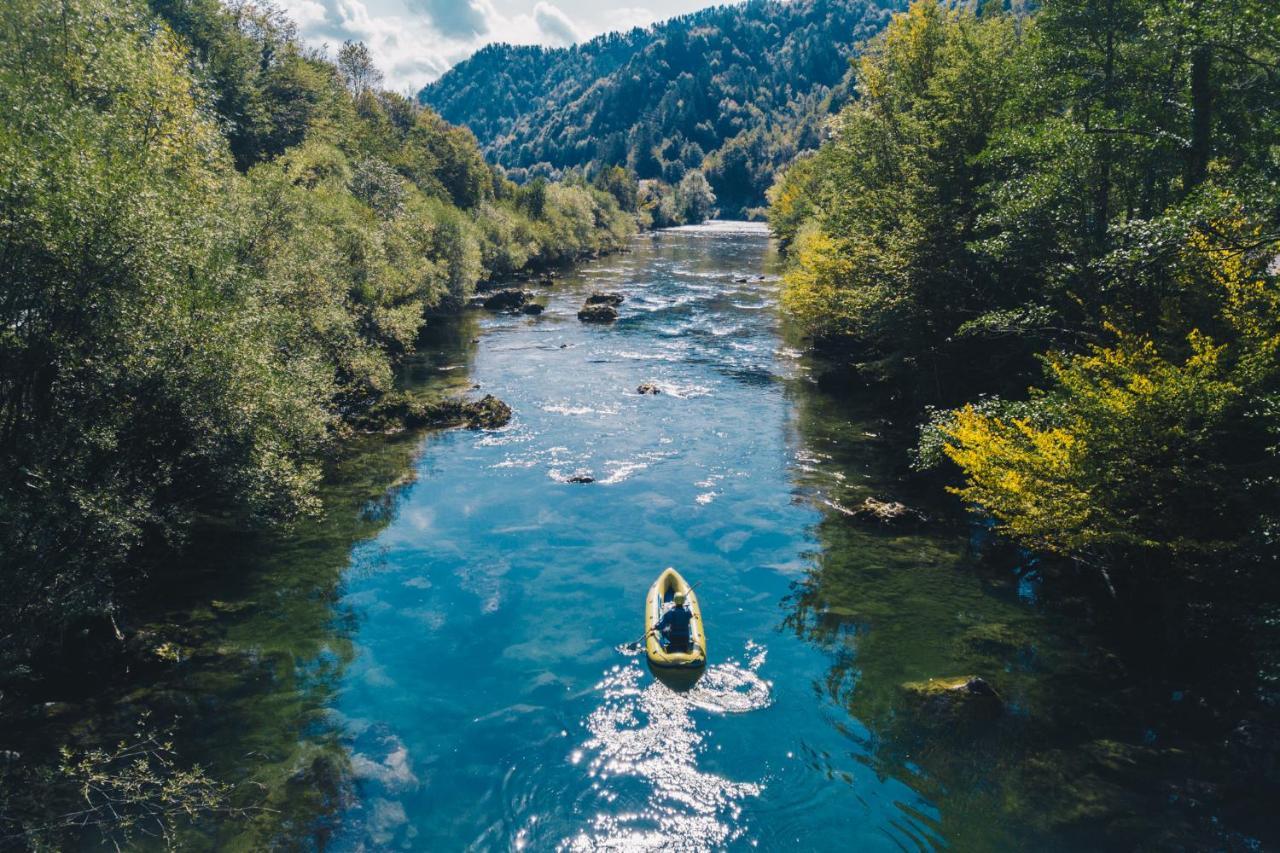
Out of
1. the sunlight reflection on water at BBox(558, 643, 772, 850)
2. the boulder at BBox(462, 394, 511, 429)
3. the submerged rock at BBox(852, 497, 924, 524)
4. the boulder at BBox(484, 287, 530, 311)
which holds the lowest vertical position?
the sunlight reflection on water at BBox(558, 643, 772, 850)

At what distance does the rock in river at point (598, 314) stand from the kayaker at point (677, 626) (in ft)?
150

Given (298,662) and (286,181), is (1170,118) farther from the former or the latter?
(286,181)

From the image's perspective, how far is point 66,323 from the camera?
14.6 metres

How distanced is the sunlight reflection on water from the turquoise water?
2.0 inches

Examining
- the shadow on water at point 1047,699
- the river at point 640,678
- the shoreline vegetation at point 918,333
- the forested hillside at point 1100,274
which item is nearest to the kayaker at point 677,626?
the river at point 640,678

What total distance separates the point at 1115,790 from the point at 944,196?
26187 millimetres

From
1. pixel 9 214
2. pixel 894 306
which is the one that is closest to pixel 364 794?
pixel 9 214

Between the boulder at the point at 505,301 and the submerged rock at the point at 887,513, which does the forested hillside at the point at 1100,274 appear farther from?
the boulder at the point at 505,301

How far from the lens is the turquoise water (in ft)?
44.3

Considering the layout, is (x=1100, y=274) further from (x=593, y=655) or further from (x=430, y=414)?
(x=430, y=414)

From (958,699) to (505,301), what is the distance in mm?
60406

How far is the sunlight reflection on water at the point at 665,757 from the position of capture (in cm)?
1312

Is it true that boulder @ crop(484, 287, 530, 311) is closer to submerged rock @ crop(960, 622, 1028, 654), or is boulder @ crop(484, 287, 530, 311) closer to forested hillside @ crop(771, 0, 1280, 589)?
forested hillside @ crop(771, 0, 1280, 589)

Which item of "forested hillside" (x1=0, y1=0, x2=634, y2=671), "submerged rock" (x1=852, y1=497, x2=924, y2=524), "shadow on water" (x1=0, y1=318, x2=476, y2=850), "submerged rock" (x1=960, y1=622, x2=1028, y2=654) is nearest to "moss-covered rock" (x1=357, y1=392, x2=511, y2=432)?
"forested hillside" (x1=0, y1=0, x2=634, y2=671)
